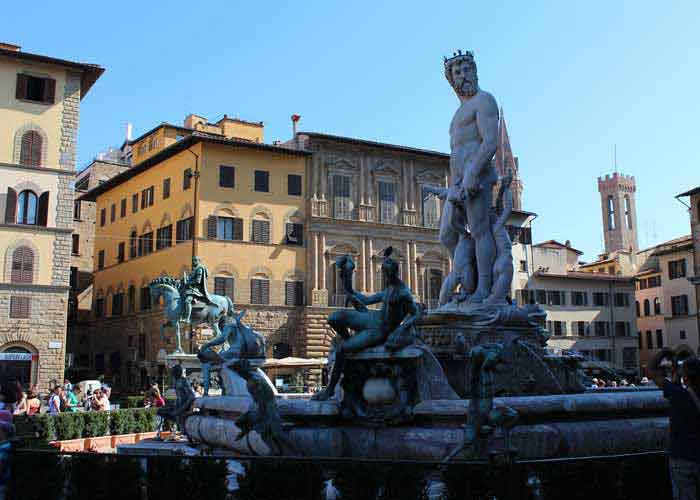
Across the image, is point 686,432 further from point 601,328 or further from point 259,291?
point 601,328

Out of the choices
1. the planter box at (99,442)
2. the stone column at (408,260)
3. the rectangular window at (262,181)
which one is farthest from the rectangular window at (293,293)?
the planter box at (99,442)

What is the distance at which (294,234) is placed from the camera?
43781 millimetres

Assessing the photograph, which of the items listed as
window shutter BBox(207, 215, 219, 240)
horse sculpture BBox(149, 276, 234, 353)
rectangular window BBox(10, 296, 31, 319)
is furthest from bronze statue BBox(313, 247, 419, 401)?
window shutter BBox(207, 215, 219, 240)

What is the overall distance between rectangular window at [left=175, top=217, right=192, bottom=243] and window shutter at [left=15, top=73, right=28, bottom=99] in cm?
1032

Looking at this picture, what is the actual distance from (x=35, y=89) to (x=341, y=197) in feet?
57.6

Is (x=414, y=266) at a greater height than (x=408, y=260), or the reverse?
(x=408, y=260)

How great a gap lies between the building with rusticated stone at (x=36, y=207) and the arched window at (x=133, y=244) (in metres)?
10.9

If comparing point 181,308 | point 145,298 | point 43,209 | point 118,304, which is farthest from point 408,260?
point 43,209

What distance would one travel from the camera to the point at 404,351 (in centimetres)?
771

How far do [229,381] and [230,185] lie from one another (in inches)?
1200

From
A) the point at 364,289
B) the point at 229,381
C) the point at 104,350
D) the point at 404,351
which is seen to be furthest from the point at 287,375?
the point at 404,351

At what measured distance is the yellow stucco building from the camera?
41375mm

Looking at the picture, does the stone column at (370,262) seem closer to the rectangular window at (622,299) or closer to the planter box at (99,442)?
the rectangular window at (622,299)

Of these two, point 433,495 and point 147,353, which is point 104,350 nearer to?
point 147,353
